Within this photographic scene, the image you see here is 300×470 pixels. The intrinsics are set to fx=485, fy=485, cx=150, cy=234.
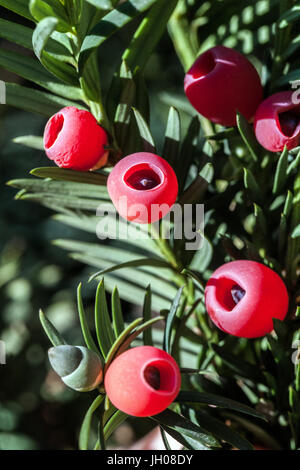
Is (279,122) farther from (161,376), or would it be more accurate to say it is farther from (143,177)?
(161,376)

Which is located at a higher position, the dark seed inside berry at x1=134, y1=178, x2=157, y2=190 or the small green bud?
the dark seed inside berry at x1=134, y1=178, x2=157, y2=190

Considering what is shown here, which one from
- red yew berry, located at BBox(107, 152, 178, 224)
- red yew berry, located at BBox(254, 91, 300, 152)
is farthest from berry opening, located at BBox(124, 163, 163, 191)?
red yew berry, located at BBox(254, 91, 300, 152)

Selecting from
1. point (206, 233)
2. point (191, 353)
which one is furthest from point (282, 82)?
point (191, 353)
